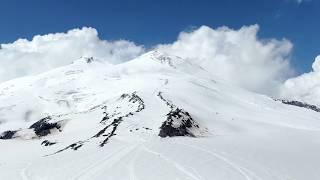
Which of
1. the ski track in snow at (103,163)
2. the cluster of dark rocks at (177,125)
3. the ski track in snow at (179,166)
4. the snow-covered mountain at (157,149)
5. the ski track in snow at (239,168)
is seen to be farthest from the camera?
the cluster of dark rocks at (177,125)

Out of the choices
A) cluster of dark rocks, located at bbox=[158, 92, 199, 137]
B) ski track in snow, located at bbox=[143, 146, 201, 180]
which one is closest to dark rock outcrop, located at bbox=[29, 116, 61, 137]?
cluster of dark rocks, located at bbox=[158, 92, 199, 137]

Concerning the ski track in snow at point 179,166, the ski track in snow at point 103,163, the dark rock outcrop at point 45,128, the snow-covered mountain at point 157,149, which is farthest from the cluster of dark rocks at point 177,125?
the dark rock outcrop at point 45,128

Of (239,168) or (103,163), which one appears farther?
(103,163)

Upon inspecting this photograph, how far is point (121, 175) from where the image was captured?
1604 inches

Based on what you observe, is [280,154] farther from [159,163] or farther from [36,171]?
[36,171]

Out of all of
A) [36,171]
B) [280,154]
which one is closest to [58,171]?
[36,171]

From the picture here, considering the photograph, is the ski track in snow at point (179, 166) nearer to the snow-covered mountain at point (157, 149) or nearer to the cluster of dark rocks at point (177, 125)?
the snow-covered mountain at point (157, 149)

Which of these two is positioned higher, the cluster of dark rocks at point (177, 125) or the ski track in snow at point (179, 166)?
the cluster of dark rocks at point (177, 125)

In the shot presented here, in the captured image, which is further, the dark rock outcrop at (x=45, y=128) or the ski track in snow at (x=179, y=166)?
the dark rock outcrop at (x=45, y=128)

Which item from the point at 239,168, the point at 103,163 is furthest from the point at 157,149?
the point at 239,168

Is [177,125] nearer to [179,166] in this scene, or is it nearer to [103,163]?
[103,163]

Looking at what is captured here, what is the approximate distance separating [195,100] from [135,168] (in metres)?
86.6

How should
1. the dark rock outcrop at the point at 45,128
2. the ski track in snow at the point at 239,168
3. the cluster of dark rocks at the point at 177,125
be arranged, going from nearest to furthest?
the ski track in snow at the point at 239,168 → the cluster of dark rocks at the point at 177,125 → the dark rock outcrop at the point at 45,128

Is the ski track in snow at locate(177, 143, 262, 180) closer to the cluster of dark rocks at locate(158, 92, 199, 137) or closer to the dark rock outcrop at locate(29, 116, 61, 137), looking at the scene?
the cluster of dark rocks at locate(158, 92, 199, 137)
